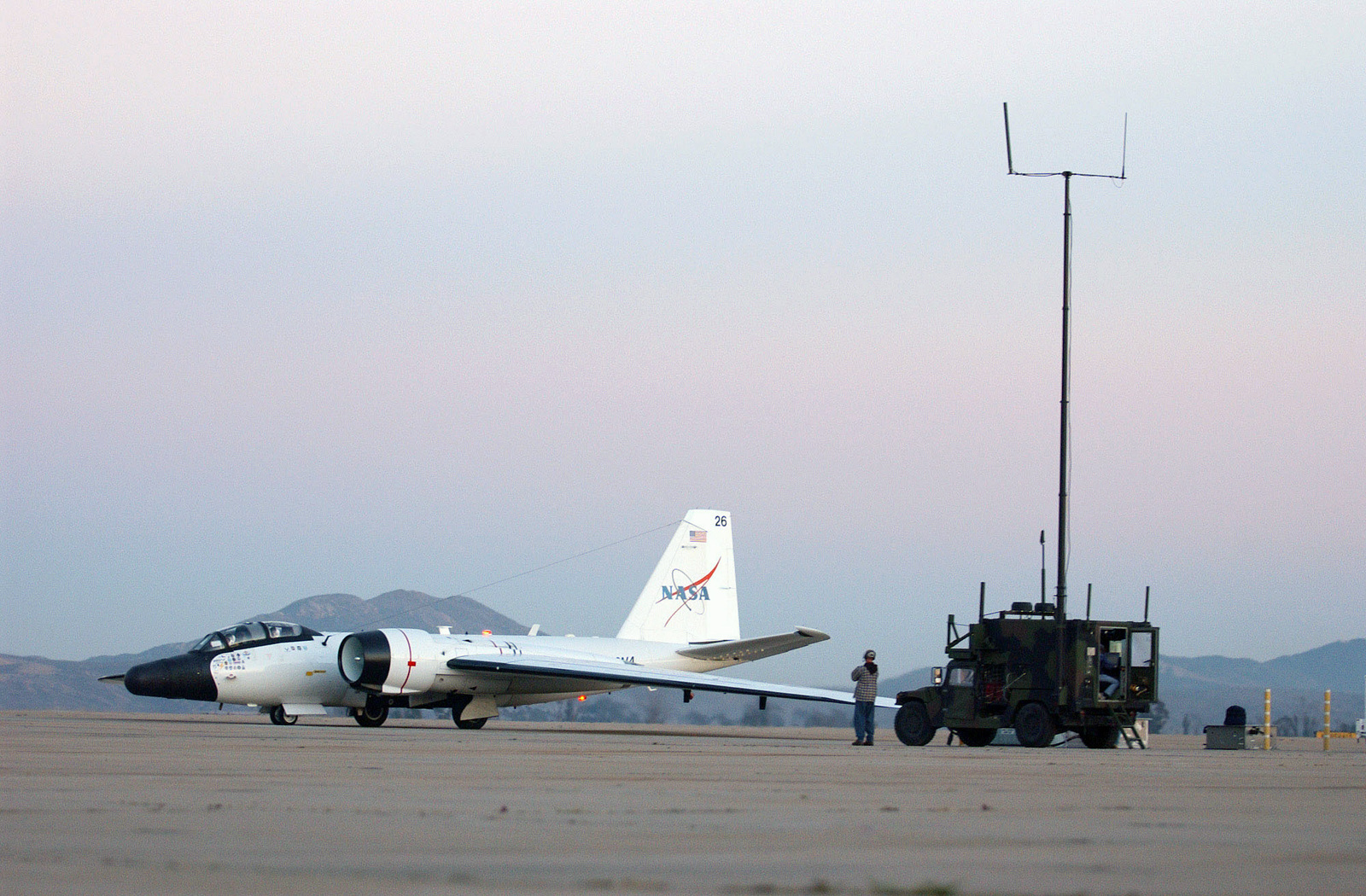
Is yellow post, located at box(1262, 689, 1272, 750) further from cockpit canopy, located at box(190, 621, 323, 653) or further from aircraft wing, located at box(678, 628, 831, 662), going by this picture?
cockpit canopy, located at box(190, 621, 323, 653)

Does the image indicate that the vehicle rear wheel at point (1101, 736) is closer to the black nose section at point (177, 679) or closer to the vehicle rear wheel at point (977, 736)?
the vehicle rear wheel at point (977, 736)

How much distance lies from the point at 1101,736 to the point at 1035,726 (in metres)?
1.43

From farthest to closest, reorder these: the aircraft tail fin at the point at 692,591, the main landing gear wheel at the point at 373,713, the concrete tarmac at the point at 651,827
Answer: the aircraft tail fin at the point at 692,591, the main landing gear wheel at the point at 373,713, the concrete tarmac at the point at 651,827

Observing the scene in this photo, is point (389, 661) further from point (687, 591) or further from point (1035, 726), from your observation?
point (1035, 726)

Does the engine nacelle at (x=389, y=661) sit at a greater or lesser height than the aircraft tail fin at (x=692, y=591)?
lesser

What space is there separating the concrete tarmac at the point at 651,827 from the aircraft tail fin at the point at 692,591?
20.9 m

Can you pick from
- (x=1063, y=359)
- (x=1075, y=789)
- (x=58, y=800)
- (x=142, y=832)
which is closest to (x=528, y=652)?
(x=1063, y=359)

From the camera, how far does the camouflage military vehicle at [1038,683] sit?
2288 centimetres

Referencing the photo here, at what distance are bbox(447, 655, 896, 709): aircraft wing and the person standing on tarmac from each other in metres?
5.95

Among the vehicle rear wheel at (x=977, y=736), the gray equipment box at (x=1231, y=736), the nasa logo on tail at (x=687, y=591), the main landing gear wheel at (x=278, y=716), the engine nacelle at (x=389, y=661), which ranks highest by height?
the nasa logo on tail at (x=687, y=591)

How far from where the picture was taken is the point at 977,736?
2391cm

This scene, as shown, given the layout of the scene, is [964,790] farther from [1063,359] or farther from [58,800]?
[1063,359]

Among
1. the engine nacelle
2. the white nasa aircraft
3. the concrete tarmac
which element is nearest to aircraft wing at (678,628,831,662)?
the white nasa aircraft

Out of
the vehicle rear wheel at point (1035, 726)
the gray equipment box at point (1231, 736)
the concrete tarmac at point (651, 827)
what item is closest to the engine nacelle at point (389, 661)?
Result: the vehicle rear wheel at point (1035, 726)
